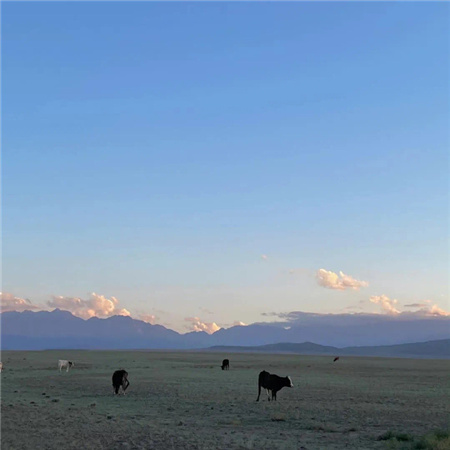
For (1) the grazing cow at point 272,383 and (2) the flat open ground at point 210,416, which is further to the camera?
(1) the grazing cow at point 272,383

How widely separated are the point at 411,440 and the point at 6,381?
2805 centimetres

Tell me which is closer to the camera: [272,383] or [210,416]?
[210,416]

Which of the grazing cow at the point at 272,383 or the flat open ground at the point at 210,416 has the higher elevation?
the grazing cow at the point at 272,383

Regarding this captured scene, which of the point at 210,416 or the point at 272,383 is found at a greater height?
the point at 272,383

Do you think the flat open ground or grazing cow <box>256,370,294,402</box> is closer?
the flat open ground

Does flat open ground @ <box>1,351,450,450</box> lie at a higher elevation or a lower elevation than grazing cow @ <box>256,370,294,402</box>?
lower

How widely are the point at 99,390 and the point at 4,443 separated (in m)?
16.1

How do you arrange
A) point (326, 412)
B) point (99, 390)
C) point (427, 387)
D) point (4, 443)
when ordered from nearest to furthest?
point (4, 443) → point (326, 412) → point (99, 390) → point (427, 387)

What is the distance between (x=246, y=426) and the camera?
1888 centimetres

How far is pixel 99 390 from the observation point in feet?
102

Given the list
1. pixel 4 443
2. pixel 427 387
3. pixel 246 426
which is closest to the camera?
pixel 4 443

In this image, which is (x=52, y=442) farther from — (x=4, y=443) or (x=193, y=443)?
(x=193, y=443)

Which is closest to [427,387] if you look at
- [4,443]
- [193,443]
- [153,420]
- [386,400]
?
[386,400]

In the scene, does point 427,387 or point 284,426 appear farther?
point 427,387
